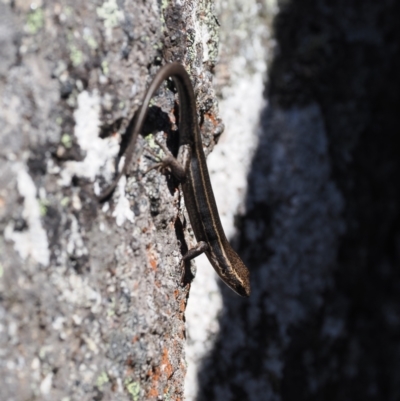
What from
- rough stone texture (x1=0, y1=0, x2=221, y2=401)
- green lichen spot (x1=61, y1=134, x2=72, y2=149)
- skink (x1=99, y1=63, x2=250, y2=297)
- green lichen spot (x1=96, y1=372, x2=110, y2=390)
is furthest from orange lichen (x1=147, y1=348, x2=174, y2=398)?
green lichen spot (x1=61, y1=134, x2=72, y2=149)

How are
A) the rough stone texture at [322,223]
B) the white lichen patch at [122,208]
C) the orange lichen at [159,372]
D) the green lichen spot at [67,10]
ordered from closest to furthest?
1. the green lichen spot at [67,10]
2. the white lichen patch at [122,208]
3. the orange lichen at [159,372]
4. the rough stone texture at [322,223]

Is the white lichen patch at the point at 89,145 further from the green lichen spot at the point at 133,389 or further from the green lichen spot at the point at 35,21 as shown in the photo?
the green lichen spot at the point at 133,389

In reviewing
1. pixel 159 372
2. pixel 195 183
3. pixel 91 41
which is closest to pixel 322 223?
pixel 195 183

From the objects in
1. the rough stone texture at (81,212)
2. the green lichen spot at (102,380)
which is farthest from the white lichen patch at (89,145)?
the green lichen spot at (102,380)

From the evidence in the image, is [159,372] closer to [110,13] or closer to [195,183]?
[195,183]

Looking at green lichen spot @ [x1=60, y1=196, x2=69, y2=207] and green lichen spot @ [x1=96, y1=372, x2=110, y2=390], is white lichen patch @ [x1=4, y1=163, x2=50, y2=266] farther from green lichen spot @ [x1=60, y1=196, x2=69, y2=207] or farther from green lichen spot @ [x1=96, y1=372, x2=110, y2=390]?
green lichen spot @ [x1=96, y1=372, x2=110, y2=390]

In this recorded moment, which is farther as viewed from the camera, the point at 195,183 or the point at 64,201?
the point at 195,183

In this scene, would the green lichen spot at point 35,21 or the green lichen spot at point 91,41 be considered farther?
the green lichen spot at point 91,41
